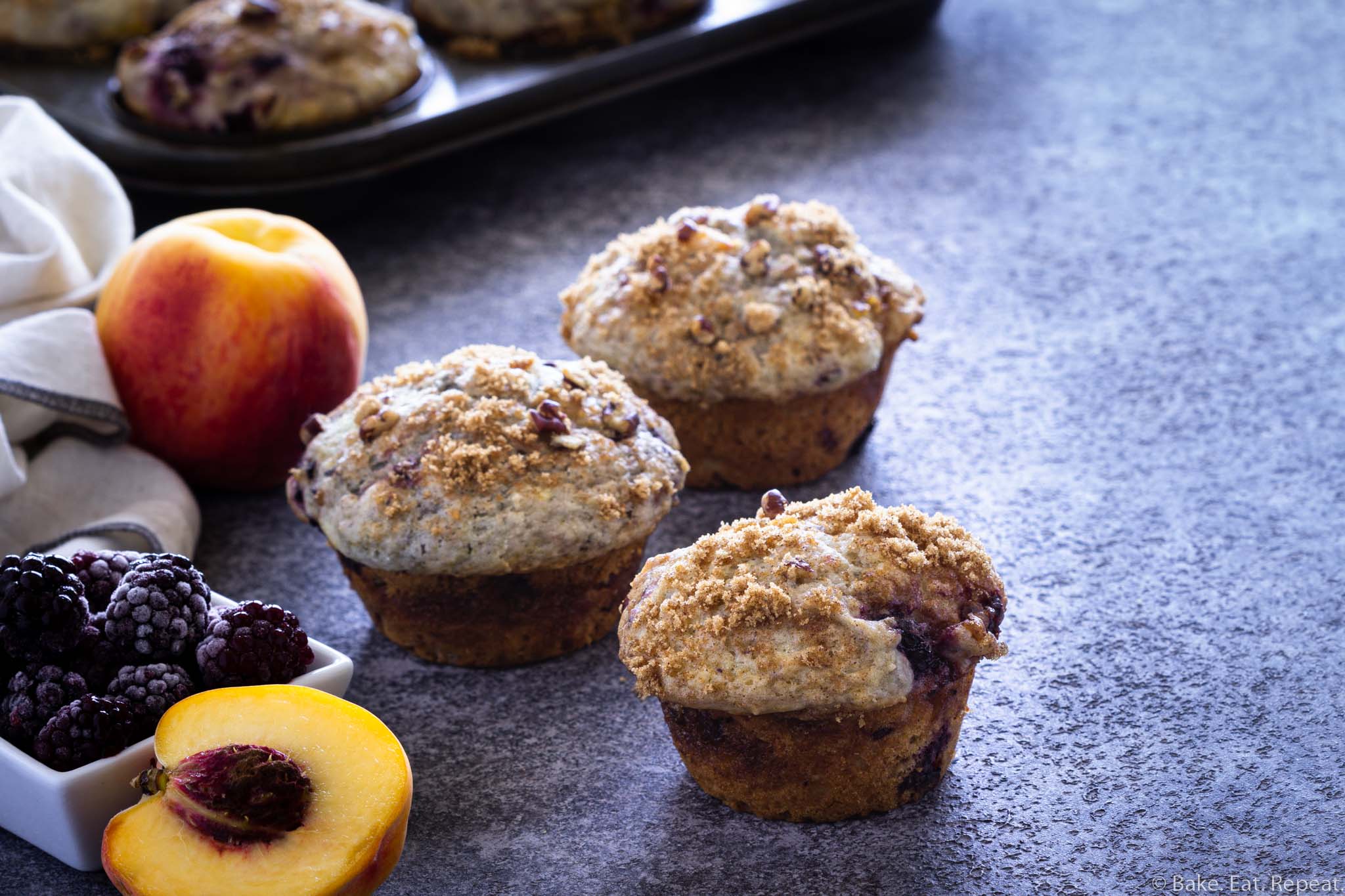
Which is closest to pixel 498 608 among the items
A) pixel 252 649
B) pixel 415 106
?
pixel 252 649

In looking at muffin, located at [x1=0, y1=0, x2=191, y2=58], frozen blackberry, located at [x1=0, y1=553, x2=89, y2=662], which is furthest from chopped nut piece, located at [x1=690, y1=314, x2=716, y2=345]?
muffin, located at [x1=0, y1=0, x2=191, y2=58]

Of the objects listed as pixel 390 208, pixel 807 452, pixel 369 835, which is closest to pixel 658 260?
pixel 807 452

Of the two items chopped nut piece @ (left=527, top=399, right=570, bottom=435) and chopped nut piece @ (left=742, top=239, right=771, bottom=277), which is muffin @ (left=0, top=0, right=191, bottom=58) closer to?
chopped nut piece @ (left=742, top=239, right=771, bottom=277)

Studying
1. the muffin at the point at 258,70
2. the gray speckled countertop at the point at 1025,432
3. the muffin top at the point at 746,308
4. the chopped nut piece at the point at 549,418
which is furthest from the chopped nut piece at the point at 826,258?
the muffin at the point at 258,70

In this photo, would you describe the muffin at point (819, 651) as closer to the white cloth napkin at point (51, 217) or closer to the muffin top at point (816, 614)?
the muffin top at point (816, 614)

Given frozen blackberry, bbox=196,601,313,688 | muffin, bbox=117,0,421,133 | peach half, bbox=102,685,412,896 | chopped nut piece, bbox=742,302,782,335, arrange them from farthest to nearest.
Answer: muffin, bbox=117,0,421,133
chopped nut piece, bbox=742,302,782,335
frozen blackberry, bbox=196,601,313,688
peach half, bbox=102,685,412,896

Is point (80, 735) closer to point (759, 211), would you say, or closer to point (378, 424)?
point (378, 424)
